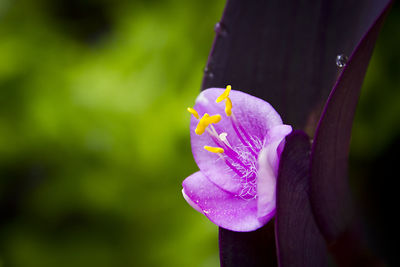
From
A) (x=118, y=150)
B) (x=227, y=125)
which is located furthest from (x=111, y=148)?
(x=227, y=125)

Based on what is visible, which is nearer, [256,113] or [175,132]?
[256,113]

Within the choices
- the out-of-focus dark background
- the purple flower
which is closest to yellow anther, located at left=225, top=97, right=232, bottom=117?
the purple flower

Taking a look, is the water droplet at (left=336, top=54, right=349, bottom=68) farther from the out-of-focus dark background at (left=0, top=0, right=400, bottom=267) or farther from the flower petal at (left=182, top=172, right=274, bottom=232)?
the out-of-focus dark background at (left=0, top=0, right=400, bottom=267)

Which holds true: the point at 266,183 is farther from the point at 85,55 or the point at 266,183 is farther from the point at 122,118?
the point at 85,55

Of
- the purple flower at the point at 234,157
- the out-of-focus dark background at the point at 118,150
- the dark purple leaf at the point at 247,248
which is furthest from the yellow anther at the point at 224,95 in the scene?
the out-of-focus dark background at the point at 118,150

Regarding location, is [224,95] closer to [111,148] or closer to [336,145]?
[336,145]

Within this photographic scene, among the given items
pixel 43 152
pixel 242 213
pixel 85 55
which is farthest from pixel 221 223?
pixel 85 55
